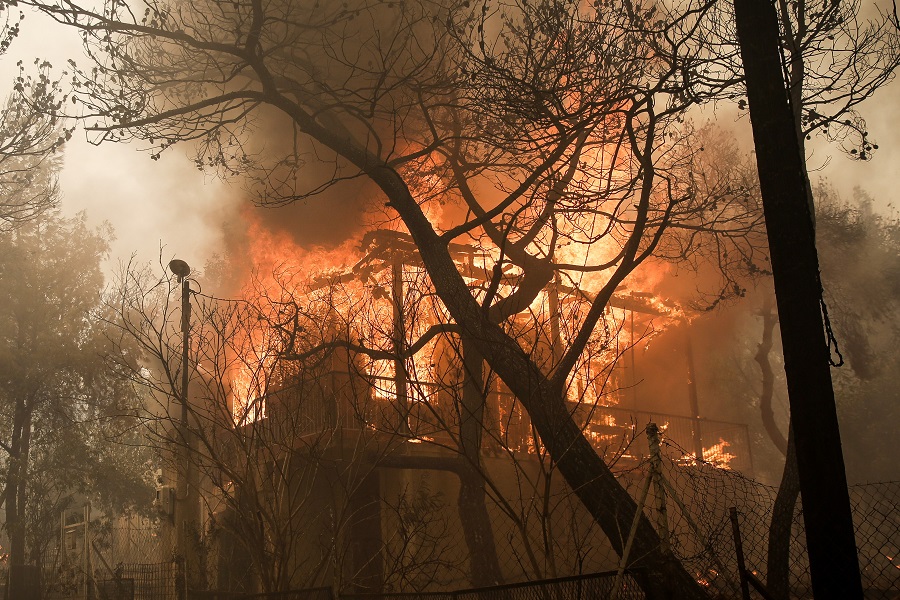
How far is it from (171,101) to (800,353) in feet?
40.2

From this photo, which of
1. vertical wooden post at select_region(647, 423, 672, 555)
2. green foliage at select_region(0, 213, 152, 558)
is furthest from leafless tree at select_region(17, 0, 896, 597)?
green foliage at select_region(0, 213, 152, 558)

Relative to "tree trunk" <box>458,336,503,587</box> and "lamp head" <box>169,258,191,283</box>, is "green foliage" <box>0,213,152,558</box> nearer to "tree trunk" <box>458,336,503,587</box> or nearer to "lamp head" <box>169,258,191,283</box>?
"lamp head" <box>169,258,191,283</box>

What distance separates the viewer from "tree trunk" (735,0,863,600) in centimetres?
417

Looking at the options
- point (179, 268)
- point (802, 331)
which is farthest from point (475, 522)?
point (802, 331)

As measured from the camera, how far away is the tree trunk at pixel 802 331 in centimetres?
417

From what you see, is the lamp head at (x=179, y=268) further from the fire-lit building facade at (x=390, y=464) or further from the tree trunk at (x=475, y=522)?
the tree trunk at (x=475, y=522)

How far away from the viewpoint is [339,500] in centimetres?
1310

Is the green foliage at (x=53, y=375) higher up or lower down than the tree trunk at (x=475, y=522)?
higher up

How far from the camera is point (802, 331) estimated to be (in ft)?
14.3

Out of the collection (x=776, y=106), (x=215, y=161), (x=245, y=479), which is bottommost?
(x=245, y=479)

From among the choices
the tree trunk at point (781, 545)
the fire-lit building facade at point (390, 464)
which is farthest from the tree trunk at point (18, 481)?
the tree trunk at point (781, 545)

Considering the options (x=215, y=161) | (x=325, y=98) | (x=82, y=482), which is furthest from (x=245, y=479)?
(x=82, y=482)

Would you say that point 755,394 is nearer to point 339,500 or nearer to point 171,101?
point 339,500

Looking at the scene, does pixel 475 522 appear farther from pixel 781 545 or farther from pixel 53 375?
pixel 53 375
